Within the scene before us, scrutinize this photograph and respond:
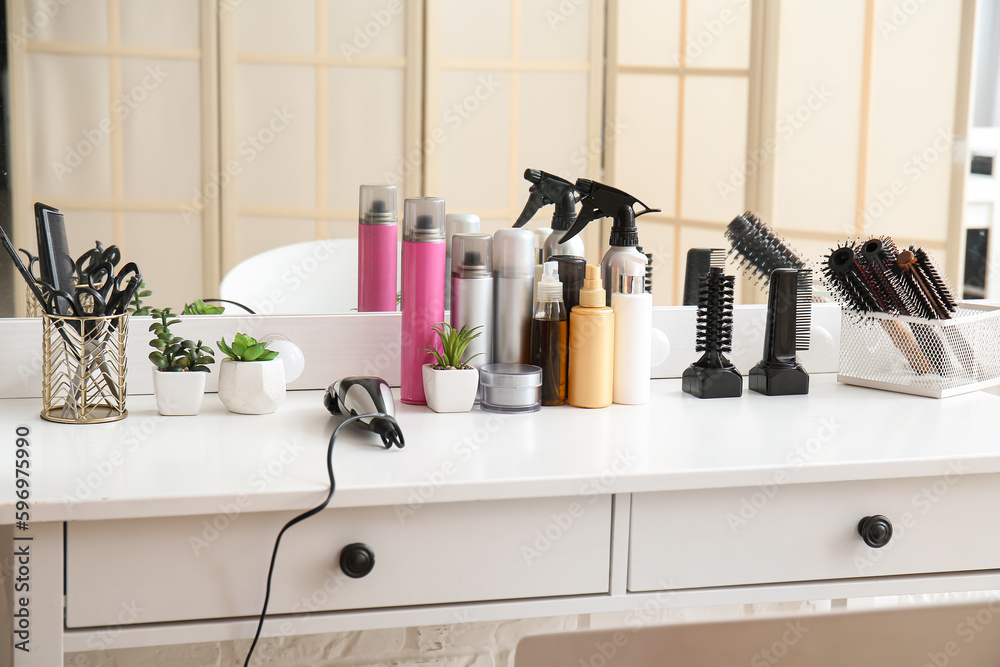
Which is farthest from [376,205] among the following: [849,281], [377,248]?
[849,281]

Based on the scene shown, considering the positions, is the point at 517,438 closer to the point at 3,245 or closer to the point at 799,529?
the point at 799,529

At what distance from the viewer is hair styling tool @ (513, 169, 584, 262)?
3.89ft

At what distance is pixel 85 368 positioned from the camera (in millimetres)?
974

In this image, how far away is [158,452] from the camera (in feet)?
2.85

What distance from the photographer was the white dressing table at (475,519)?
2.52ft

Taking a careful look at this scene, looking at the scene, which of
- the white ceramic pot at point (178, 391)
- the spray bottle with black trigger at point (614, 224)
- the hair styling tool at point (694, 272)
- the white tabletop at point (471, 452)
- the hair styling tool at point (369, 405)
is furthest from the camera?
the hair styling tool at point (694, 272)

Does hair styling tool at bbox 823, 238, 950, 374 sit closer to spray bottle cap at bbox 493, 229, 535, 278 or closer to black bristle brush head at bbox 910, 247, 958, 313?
black bristle brush head at bbox 910, 247, 958, 313

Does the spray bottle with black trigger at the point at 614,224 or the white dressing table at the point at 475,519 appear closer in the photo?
the white dressing table at the point at 475,519

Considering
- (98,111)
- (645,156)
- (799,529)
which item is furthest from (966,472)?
(98,111)

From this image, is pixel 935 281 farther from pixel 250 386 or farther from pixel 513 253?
pixel 250 386

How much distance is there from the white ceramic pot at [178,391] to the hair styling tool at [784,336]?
728 millimetres

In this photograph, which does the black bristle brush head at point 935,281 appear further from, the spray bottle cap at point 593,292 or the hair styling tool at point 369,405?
the hair styling tool at point 369,405

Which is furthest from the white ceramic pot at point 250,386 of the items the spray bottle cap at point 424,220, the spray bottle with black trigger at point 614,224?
the spray bottle with black trigger at point 614,224

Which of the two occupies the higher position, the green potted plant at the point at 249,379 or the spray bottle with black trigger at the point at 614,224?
the spray bottle with black trigger at the point at 614,224
